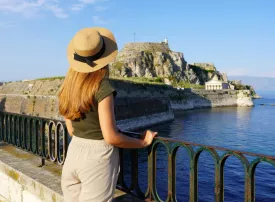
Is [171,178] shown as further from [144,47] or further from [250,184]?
[144,47]

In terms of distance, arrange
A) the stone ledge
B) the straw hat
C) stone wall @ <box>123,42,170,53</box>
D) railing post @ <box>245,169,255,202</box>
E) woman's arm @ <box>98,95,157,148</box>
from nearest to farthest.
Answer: woman's arm @ <box>98,95,157,148</box>
the straw hat
railing post @ <box>245,169,255,202</box>
the stone ledge
stone wall @ <box>123,42,170,53</box>

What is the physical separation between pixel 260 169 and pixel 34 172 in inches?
730

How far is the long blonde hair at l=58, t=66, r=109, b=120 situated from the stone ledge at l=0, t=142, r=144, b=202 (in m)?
1.70

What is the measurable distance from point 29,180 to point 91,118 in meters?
2.72

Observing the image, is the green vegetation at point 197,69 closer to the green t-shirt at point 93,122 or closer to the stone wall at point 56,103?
the stone wall at point 56,103

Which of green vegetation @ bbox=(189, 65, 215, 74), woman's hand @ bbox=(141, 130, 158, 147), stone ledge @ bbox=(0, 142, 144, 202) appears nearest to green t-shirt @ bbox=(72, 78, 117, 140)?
woman's hand @ bbox=(141, 130, 158, 147)

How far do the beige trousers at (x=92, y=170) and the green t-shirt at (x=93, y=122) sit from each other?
0.05 m

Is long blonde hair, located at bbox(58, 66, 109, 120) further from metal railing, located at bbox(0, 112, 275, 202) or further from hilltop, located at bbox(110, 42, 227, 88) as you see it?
hilltop, located at bbox(110, 42, 227, 88)

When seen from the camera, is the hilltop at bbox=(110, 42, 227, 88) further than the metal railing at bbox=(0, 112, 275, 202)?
Yes

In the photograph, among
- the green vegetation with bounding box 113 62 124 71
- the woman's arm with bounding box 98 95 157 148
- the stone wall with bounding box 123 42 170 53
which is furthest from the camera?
the stone wall with bounding box 123 42 170 53

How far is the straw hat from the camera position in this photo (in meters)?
2.55

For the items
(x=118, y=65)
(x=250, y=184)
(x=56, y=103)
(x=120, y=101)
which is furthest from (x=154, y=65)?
(x=250, y=184)

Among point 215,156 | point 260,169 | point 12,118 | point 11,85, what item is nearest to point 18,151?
point 12,118

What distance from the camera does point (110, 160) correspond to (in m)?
2.64
